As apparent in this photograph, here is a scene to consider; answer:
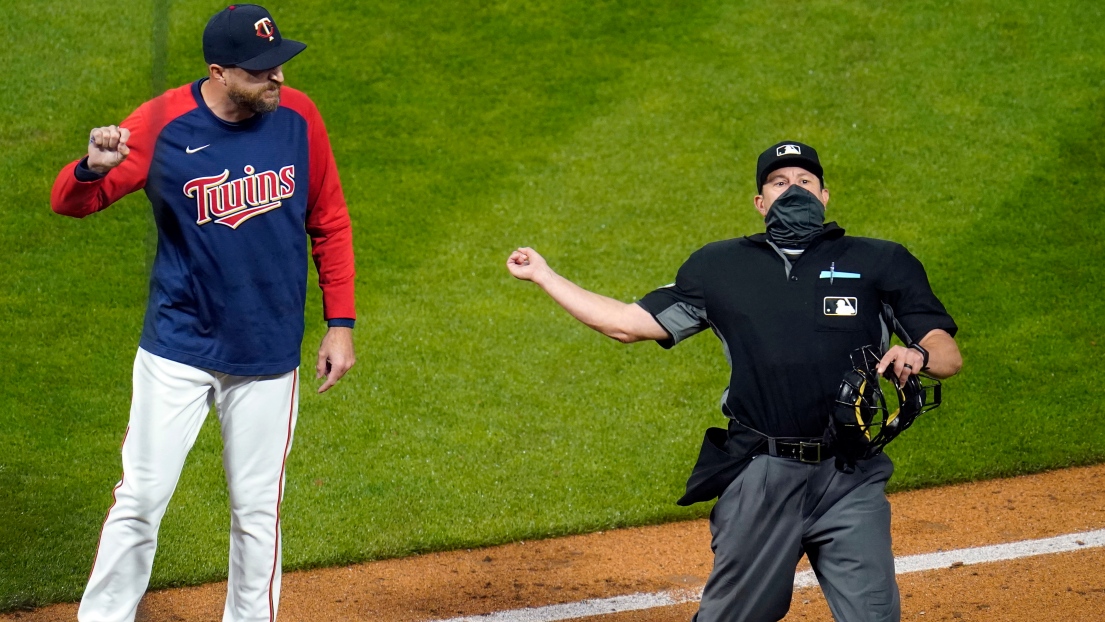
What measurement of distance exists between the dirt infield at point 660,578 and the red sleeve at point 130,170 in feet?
6.26

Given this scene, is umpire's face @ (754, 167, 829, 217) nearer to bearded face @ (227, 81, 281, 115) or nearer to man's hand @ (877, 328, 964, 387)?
man's hand @ (877, 328, 964, 387)

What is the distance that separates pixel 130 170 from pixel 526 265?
51.1 inches

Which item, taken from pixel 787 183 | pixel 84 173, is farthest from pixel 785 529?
pixel 84 173

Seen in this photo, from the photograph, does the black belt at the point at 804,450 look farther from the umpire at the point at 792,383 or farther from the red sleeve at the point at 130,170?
the red sleeve at the point at 130,170

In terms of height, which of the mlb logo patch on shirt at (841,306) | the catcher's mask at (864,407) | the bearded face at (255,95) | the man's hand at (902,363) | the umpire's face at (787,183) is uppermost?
the bearded face at (255,95)

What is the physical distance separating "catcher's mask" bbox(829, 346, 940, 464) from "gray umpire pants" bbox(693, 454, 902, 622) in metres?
0.10

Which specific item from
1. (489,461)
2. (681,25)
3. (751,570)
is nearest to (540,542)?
(489,461)

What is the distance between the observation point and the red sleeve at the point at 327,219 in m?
4.35

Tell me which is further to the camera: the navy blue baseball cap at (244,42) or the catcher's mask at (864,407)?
the navy blue baseball cap at (244,42)

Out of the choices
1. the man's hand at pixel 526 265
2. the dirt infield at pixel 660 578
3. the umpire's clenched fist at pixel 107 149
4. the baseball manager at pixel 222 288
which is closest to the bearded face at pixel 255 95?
the baseball manager at pixel 222 288

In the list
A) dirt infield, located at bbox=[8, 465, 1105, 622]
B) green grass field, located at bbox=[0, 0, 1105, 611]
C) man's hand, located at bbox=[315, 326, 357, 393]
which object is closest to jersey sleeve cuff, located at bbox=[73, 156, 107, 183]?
man's hand, located at bbox=[315, 326, 357, 393]

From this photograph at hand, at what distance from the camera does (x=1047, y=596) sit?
16.9 ft

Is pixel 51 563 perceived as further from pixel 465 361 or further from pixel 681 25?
pixel 681 25

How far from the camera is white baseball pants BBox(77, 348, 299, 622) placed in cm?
406
